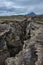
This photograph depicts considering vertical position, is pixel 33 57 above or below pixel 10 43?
above

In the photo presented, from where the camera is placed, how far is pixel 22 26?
2594 inches

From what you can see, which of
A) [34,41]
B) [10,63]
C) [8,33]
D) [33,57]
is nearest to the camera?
[33,57]

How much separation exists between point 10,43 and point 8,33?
4.36 metres

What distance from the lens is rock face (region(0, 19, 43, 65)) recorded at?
29078 mm

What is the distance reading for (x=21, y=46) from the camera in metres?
49.8

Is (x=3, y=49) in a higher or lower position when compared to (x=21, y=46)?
higher

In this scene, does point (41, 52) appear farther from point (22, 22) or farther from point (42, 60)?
point (22, 22)

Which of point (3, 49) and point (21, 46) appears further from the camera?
point (21, 46)

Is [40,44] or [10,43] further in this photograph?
[10,43]

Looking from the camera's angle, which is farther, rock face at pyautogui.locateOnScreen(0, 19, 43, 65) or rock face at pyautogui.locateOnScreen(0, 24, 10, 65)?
rock face at pyautogui.locateOnScreen(0, 24, 10, 65)

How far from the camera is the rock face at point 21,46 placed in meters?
29.1

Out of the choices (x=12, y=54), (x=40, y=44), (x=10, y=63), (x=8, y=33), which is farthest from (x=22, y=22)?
(x=40, y=44)

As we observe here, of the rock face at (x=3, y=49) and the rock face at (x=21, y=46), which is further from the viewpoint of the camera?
the rock face at (x=3, y=49)

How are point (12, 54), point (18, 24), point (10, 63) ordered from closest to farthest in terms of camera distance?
point (10, 63) < point (12, 54) < point (18, 24)
